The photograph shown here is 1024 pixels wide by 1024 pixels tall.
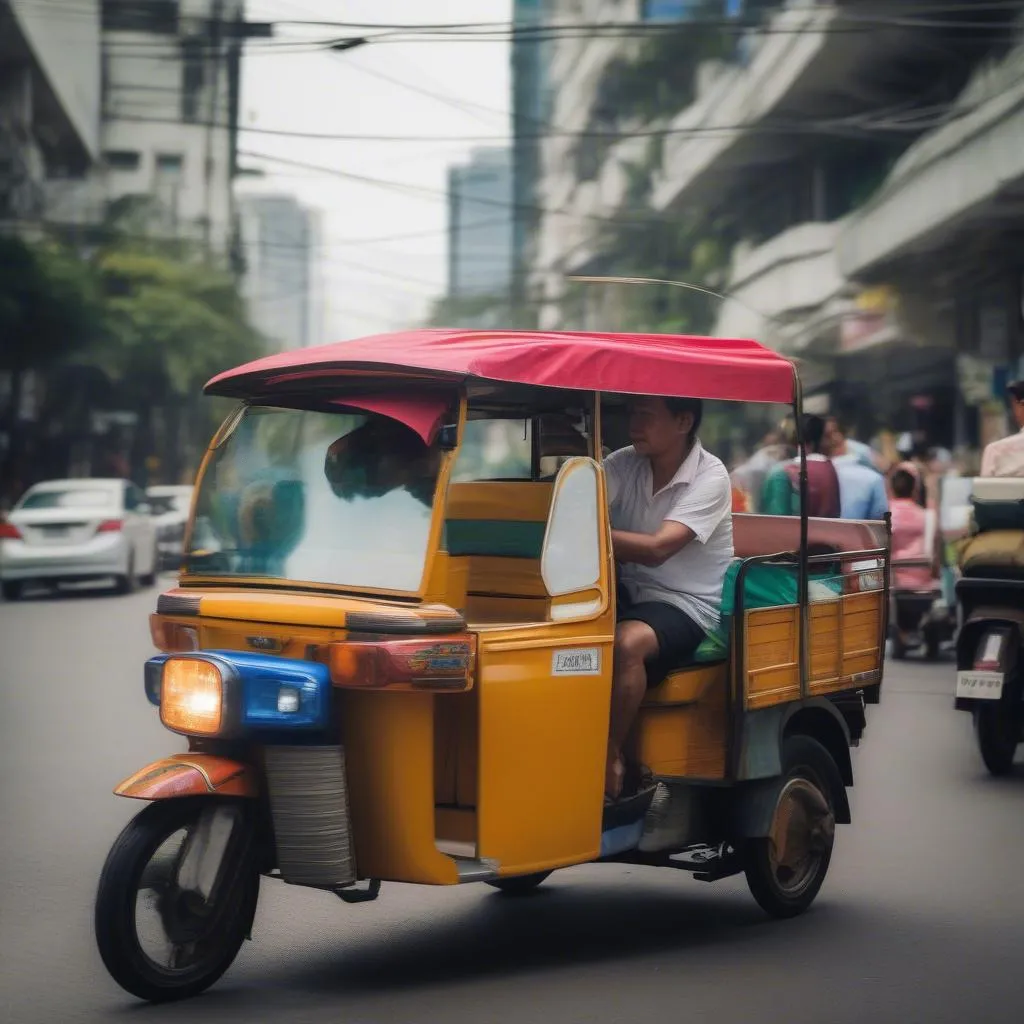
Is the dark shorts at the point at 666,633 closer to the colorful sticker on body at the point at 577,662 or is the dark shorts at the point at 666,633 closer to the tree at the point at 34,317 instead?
the colorful sticker on body at the point at 577,662

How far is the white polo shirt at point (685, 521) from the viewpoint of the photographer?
243 inches

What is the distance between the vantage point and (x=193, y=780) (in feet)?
16.5

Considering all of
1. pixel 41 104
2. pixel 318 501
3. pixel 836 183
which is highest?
pixel 41 104

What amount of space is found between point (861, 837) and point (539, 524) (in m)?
2.68

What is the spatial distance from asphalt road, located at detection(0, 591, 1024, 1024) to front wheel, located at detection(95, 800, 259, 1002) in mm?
112

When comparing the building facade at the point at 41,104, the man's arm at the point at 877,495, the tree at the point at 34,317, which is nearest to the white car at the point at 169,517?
the tree at the point at 34,317

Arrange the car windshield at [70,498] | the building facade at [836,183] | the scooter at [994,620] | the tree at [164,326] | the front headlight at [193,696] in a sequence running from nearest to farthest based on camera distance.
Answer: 1. the front headlight at [193,696]
2. the scooter at [994,620]
3. the car windshield at [70,498]
4. the building facade at [836,183]
5. the tree at [164,326]

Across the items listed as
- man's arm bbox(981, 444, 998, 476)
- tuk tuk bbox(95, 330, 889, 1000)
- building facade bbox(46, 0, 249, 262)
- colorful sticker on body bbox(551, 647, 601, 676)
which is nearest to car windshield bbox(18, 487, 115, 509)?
man's arm bbox(981, 444, 998, 476)

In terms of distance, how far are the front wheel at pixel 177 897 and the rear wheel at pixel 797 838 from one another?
6.15 feet

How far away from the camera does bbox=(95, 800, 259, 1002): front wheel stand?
498 cm

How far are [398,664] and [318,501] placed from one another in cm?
76

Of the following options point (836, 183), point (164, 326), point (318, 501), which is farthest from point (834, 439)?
point (164, 326)

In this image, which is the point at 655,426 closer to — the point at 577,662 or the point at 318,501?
the point at 577,662

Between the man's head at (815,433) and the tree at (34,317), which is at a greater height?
the tree at (34,317)
